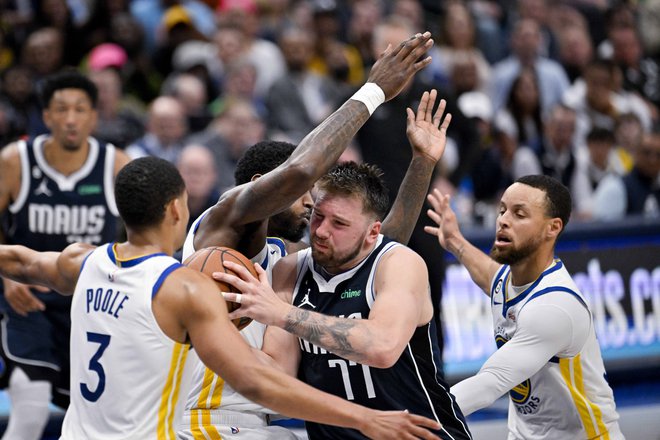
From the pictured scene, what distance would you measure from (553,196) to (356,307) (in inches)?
52.1

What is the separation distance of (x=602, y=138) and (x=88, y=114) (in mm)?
5710

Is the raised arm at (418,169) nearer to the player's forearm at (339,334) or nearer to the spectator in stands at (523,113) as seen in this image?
the player's forearm at (339,334)

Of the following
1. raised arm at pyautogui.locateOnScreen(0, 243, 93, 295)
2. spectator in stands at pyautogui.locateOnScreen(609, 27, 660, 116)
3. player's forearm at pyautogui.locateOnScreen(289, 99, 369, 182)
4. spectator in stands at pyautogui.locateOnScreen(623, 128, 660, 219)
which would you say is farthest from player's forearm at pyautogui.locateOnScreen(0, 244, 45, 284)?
spectator in stands at pyautogui.locateOnScreen(609, 27, 660, 116)

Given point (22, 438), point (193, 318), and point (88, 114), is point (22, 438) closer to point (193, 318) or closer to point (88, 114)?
point (88, 114)

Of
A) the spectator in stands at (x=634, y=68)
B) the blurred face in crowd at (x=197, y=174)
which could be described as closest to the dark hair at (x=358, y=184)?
the blurred face in crowd at (x=197, y=174)

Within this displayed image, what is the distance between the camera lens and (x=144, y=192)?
396 centimetres

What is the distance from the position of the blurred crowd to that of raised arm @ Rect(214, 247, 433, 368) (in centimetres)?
387

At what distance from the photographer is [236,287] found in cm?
412

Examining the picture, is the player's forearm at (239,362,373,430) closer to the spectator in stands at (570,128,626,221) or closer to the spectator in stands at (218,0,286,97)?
the spectator in stands at (570,128,626,221)

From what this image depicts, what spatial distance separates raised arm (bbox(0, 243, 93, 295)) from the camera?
4359mm

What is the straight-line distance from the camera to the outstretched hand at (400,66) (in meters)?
4.84

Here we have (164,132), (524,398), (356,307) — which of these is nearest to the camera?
(356,307)

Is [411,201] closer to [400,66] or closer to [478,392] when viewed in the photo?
[400,66]

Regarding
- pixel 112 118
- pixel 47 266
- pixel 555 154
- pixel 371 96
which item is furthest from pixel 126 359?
pixel 555 154
